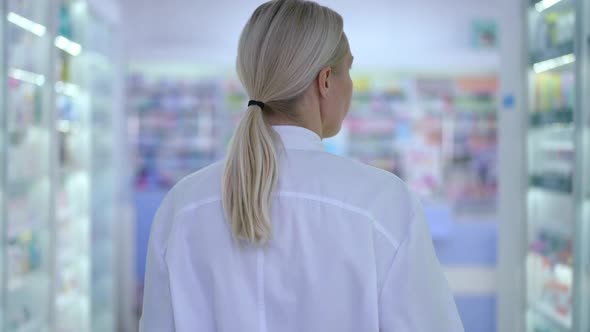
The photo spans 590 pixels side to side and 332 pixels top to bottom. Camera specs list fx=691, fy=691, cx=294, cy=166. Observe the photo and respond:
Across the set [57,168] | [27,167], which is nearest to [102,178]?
[57,168]

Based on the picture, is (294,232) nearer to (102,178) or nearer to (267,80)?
(267,80)

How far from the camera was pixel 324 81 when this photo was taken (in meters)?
1.30

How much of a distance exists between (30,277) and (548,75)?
3.24 m

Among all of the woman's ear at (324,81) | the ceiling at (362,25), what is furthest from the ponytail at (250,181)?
the ceiling at (362,25)

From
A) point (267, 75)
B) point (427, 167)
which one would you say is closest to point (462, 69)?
point (427, 167)

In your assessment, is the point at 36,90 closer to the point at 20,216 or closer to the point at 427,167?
the point at 20,216

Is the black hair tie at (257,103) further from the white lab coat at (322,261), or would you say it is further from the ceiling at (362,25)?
the ceiling at (362,25)

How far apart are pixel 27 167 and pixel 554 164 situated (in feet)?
9.67

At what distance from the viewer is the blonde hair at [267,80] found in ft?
4.00

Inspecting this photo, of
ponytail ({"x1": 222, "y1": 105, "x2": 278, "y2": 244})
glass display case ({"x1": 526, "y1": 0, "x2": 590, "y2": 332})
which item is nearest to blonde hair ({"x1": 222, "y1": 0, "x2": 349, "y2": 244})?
ponytail ({"x1": 222, "y1": 105, "x2": 278, "y2": 244})

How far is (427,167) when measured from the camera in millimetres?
7965

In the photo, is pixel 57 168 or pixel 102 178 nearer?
pixel 57 168

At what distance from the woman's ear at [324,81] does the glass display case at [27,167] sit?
2.53 m

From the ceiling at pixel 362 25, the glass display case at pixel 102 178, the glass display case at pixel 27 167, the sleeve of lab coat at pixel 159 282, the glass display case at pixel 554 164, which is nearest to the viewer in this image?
the sleeve of lab coat at pixel 159 282
